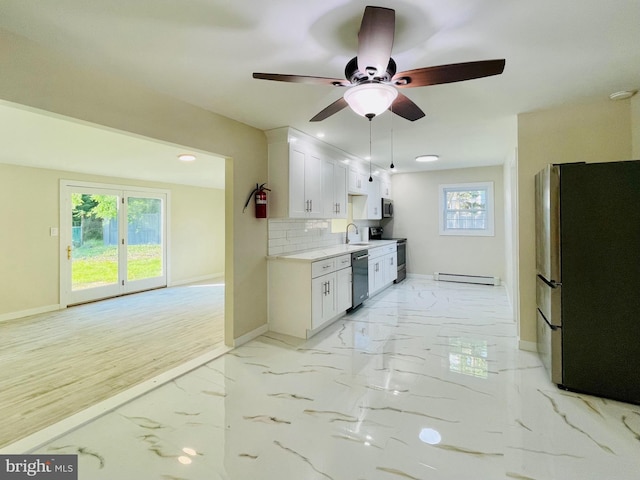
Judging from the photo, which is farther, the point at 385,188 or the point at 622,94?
the point at 385,188

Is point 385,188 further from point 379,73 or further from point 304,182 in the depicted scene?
point 379,73

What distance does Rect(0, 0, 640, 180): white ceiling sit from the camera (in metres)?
1.55

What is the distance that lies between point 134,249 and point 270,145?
4.27m

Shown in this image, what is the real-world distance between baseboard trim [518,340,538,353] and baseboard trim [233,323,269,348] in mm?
2800

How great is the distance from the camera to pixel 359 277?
14.6ft

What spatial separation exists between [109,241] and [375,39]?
6.21 metres

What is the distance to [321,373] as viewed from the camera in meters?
2.66

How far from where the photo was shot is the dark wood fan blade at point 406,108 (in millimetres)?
1923

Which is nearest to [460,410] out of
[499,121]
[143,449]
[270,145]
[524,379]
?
[524,379]

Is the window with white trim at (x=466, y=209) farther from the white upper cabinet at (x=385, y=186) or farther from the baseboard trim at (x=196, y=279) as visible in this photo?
the baseboard trim at (x=196, y=279)

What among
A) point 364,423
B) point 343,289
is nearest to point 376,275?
point 343,289

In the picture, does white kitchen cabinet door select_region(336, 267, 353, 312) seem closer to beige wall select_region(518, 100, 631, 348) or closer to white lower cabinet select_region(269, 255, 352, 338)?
white lower cabinet select_region(269, 255, 352, 338)

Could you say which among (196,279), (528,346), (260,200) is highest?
(260,200)

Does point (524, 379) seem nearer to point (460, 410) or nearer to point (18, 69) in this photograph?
point (460, 410)
